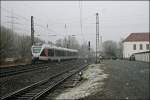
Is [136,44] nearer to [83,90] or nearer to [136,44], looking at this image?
[136,44]

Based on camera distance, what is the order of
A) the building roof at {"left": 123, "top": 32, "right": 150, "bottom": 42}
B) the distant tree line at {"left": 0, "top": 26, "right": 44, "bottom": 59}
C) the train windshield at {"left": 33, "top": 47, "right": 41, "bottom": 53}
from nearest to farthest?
the train windshield at {"left": 33, "top": 47, "right": 41, "bottom": 53}
the distant tree line at {"left": 0, "top": 26, "right": 44, "bottom": 59}
the building roof at {"left": 123, "top": 32, "right": 150, "bottom": 42}

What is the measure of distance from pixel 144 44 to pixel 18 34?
45005 millimetres

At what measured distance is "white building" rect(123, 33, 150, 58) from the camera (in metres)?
76.7

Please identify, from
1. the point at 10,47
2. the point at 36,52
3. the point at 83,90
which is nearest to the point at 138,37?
the point at 10,47

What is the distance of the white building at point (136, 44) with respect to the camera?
3019 inches

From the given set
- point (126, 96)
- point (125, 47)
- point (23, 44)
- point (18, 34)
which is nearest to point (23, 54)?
point (23, 44)

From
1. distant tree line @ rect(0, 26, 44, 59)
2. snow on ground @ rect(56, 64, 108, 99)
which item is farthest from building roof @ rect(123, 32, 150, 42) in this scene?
snow on ground @ rect(56, 64, 108, 99)

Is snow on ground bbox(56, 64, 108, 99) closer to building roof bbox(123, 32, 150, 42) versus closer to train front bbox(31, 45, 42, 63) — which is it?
train front bbox(31, 45, 42, 63)

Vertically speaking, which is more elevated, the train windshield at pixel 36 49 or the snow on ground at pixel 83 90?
the train windshield at pixel 36 49

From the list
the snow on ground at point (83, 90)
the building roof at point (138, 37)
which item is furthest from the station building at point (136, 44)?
the snow on ground at point (83, 90)

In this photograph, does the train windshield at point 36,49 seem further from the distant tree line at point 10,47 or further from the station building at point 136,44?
the station building at point 136,44

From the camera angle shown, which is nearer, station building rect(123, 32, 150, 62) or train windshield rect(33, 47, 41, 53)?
train windshield rect(33, 47, 41, 53)

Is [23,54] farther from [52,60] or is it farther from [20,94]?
[20,94]

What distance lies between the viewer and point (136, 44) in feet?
255
